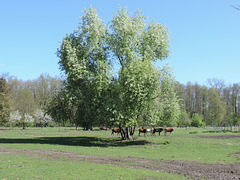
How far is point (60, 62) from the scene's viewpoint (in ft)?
94.1

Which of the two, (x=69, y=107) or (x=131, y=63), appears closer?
(x=131, y=63)

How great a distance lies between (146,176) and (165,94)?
1861 cm

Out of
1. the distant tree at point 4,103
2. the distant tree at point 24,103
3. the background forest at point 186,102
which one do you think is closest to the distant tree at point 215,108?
the background forest at point 186,102

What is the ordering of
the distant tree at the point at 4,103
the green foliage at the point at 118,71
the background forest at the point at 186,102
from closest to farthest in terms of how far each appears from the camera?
the green foliage at the point at 118,71
the distant tree at the point at 4,103
the background forest at the point at 186,102

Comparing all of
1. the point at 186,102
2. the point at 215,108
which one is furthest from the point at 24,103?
the point at 215,108

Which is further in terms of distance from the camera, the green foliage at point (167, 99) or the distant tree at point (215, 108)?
the distant tree at point (215, 108)

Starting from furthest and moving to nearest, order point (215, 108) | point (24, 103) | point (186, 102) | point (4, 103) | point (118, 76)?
point (186, 102)
point (215, 108)
point (24, 103)
point (4, 103)
point (118, 76)

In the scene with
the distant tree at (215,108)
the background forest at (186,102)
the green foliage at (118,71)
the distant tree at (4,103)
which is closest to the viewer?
the green foliage at (118,71)

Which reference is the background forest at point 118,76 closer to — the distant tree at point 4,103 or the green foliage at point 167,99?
the green foliage at point 167,99

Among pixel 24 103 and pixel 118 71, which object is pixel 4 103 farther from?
pixel 118 71

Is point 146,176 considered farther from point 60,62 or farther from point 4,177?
point 60,62

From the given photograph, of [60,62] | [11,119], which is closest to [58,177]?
[60,62]

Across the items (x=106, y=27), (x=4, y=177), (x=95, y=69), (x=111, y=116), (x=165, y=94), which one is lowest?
(x=4, y=177)

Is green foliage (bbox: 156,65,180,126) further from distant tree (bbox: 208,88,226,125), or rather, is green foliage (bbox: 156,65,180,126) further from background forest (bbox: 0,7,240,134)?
distant tree (bbox: 208,88,226,125)
